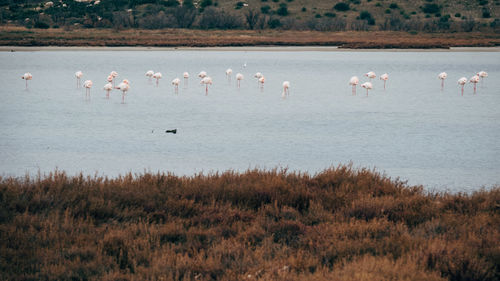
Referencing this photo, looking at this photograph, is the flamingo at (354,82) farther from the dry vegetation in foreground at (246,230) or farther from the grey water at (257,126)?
the dry vegetation in foreground at (246,230)

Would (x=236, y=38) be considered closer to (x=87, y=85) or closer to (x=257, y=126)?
(x=87, y=85)

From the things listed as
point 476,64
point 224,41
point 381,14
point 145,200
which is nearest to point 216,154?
point 145,200

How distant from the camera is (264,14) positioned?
6912cm

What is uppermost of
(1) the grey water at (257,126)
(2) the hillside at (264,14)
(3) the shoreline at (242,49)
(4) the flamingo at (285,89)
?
(2) the hillside at (264,14)

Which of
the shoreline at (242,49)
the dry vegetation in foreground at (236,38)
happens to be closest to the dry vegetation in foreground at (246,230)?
the shoreline at (242,49)

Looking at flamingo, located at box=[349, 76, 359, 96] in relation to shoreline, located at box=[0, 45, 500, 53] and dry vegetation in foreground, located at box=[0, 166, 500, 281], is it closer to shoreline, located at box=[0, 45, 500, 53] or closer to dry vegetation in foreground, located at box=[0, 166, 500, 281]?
dry vegetation in foreground, located at box=[0, 166, 500, 281]

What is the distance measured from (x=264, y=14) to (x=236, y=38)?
20.3 meters

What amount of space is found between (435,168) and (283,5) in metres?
64.8

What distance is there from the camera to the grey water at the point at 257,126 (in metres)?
10.2

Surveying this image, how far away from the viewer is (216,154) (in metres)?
11.0

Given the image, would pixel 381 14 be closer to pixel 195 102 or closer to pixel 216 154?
pixel 195 102

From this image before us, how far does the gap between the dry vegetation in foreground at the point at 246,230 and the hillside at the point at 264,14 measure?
5236 cm

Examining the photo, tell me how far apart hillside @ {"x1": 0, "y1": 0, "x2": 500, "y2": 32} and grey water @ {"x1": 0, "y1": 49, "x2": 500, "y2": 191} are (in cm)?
3363

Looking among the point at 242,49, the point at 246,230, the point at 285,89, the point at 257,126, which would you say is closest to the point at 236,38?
the point at 242,49
